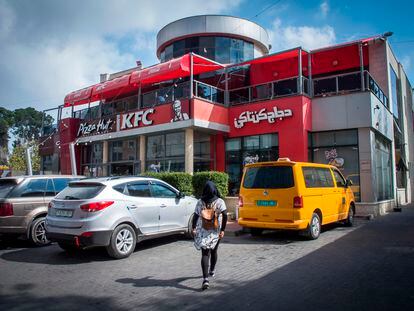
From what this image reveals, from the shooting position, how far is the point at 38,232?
9.11 m

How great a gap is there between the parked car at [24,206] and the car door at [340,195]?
822cm

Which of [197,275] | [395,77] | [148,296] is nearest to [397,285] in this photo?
[197,275]

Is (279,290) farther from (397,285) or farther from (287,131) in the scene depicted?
(287,131)

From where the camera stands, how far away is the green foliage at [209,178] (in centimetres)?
1335

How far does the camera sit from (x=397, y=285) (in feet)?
17.7

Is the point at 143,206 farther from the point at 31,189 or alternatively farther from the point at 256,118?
the point at 256,118

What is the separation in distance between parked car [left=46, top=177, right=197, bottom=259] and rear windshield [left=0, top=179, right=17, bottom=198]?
1577 mm

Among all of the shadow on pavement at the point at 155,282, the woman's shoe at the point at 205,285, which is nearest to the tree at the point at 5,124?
the shadow on pavement at the point at 155,282

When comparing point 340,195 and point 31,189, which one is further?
point 340,195

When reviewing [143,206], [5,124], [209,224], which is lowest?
[209,224]

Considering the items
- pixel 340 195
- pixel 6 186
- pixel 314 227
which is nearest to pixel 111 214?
pixel 6 186

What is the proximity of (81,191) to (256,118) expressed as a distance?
10052mm

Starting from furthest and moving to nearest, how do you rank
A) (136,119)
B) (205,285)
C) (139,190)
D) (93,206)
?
(136,119) < (139,190) < (93,206) < (205,285)

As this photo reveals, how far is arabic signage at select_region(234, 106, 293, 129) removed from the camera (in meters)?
15.4
